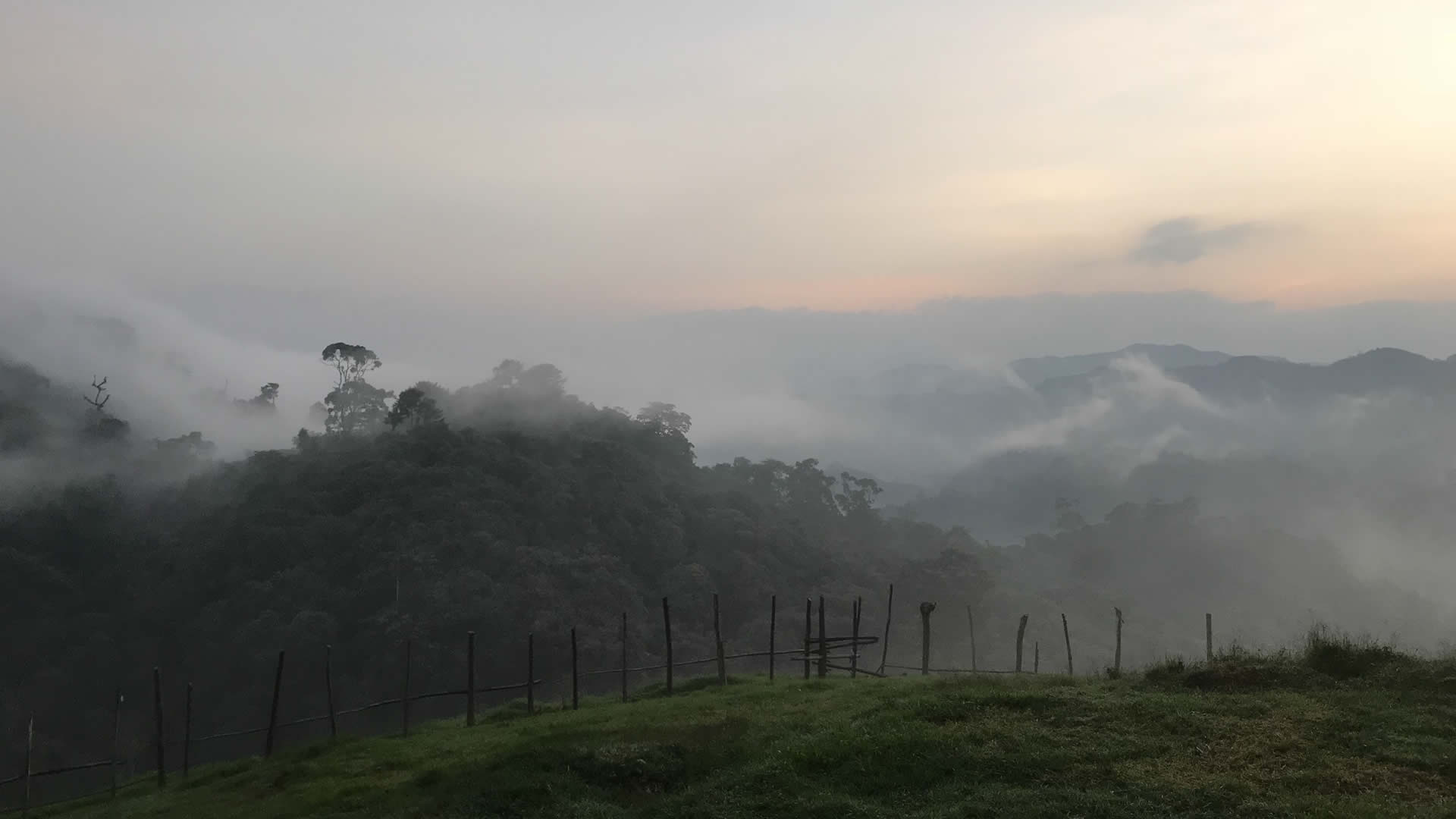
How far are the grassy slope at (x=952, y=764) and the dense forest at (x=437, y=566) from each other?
34602mm

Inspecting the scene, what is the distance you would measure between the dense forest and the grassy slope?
34.6 metres

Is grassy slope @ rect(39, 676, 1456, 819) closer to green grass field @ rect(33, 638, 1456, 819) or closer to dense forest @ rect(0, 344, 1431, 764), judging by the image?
green grass field @ rect(33, 638, 1456, 819)

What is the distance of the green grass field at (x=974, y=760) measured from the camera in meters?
13.9

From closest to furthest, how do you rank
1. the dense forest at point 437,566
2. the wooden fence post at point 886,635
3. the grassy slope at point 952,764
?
the grassy slope at point 952,764 < the wooden fence post at point 886,635 < the dense forest at point 437,566

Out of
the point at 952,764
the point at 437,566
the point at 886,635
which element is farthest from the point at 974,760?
the point at 437,566

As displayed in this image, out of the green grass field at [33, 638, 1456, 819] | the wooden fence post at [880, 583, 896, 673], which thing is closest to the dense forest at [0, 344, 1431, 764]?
the wooden fence post at [880, 583, 896, 673]

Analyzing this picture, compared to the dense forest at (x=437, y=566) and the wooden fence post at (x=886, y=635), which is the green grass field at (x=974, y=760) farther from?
the dense forest at (x=437, y=566)

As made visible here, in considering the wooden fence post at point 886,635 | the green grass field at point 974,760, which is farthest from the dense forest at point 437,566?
the green grass field at point 974,760

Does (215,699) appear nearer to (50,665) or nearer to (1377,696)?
(50,665)

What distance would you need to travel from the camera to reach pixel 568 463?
76.8 m

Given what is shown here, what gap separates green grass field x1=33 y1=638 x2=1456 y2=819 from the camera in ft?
45.4

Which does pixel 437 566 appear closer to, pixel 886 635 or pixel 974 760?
pixel 886 635

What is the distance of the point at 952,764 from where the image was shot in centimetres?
1555

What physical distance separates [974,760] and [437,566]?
5056cm
